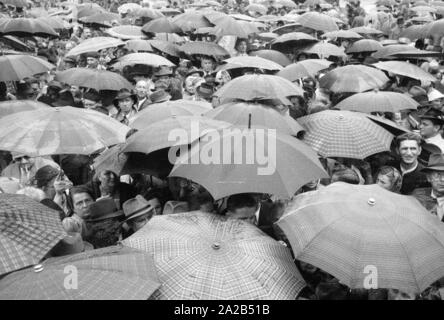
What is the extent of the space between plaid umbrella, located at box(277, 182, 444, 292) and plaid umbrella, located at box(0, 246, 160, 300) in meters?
1.02

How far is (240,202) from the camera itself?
3.87 meters

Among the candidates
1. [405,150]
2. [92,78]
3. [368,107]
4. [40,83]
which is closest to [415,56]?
[368,107]

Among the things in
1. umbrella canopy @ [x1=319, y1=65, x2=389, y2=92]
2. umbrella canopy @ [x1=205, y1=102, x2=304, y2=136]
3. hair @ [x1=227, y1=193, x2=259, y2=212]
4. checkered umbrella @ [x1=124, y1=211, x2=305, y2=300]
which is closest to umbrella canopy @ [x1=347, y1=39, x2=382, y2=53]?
umbrella canopy @ [x1=319, y1=65, x2=389, y2=92]

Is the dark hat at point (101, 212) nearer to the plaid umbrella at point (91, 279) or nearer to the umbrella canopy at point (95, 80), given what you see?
the plaid umbrella at point (91, 279)

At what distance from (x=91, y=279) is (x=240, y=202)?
1.63 metres

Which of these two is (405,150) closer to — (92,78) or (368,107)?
(368,107)

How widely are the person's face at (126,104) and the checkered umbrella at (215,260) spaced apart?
13.3 feet

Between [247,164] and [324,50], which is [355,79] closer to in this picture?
[324,50]

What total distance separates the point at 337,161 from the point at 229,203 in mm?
1804

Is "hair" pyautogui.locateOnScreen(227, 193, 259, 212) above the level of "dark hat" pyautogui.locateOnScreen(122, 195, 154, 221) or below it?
above

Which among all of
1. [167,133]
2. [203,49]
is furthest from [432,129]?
[203,49]

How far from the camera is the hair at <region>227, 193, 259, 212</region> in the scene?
3.86m

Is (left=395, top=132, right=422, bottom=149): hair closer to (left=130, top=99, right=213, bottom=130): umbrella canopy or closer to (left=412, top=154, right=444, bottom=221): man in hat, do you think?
(left=412, top=154, right=444, bottom=221): man in hat

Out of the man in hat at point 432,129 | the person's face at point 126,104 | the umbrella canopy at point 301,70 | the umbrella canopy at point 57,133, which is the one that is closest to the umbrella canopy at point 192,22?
the umbrella canopy at point 301,70
